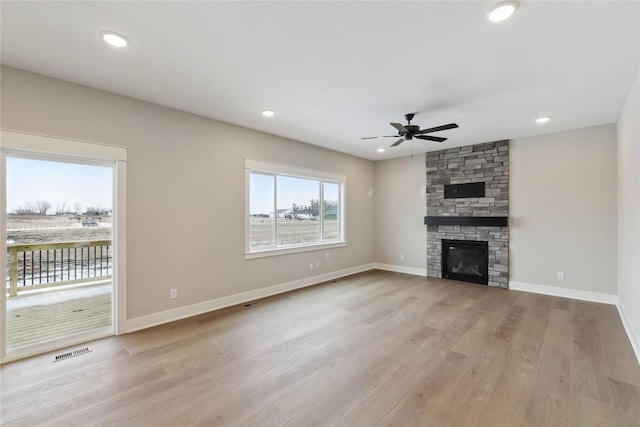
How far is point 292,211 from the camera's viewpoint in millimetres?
5414

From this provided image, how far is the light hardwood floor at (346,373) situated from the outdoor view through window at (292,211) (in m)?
1.53

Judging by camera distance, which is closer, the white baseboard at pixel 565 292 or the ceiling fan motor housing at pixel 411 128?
the ceiling fan motor housing at pixel 411 128

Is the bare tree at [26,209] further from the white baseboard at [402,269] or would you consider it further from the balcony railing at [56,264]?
the white baseboard at [402,269]

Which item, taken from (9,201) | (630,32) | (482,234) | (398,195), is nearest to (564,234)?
(482,234)

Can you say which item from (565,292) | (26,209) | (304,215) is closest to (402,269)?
(304,215)

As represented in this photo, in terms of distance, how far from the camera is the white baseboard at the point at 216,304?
11.2 ft

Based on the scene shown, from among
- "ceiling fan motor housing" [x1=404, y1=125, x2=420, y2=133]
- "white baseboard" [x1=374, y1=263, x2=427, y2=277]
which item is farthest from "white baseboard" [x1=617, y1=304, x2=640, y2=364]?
"ceiling fan motor housing" [x1=404, y1=125, x2=420, y2=133]

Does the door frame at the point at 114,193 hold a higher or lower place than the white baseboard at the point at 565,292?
higher

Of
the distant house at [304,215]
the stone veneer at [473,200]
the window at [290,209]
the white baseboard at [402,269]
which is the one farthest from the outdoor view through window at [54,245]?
the stone veneer at [473,200]

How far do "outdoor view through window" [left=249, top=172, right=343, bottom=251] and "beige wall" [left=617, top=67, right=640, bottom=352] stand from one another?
14.4ft

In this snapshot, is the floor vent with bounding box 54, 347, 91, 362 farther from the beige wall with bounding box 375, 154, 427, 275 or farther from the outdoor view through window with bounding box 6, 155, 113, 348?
the beige wall with bounding box 375, 154, 427, 275

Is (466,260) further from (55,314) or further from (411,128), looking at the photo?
(55,314)

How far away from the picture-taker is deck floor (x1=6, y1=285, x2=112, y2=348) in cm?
299

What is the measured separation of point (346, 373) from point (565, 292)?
178 inches
